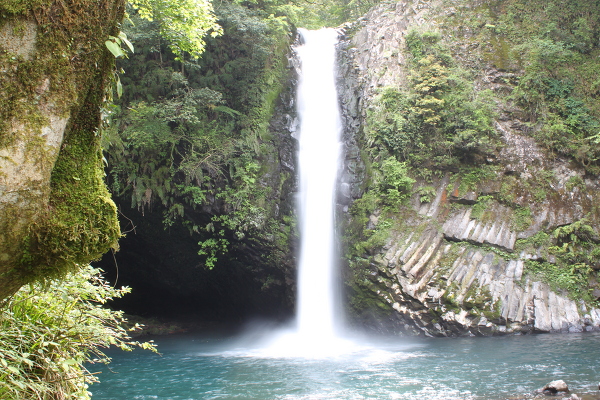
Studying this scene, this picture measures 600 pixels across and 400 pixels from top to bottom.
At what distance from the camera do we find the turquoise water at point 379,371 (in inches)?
282

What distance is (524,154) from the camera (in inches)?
545

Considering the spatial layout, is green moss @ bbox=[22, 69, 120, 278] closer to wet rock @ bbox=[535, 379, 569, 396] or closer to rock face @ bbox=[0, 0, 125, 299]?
rock face @ bbox=[0, 0, 125, 299]

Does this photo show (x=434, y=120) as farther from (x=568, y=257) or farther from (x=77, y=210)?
(x=77, y=210)

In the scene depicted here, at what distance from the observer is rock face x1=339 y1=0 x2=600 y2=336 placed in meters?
11.9

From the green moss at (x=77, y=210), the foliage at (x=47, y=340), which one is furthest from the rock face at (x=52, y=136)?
the foliage at (x=47, y=340)

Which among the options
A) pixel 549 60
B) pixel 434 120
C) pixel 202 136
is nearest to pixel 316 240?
pixel 202 136

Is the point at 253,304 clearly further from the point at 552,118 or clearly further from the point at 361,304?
A: the point at 552,118

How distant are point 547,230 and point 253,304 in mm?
10474

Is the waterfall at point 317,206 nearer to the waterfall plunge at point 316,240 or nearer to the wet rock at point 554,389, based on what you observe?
the waterfall plunge at point 316,240

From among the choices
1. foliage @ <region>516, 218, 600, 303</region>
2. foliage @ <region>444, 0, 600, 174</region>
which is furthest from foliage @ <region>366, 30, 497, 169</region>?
foliage @ <region>516, 218, 600, 303</region>

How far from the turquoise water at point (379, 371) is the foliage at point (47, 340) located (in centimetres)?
428

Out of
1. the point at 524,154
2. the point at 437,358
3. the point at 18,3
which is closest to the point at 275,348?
the point at 437,358

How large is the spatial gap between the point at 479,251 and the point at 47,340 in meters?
11.8

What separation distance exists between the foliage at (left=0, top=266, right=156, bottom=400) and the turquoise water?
4275mm
